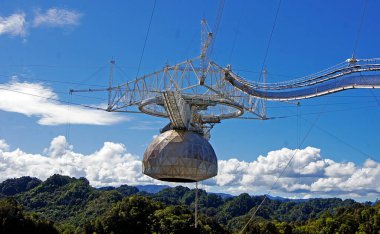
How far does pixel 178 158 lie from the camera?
30.2m

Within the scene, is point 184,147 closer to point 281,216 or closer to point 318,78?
point 318,78

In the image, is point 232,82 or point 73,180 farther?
point 73,180

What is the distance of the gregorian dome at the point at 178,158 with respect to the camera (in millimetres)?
30234

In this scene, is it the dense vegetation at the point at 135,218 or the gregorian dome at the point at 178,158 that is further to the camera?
the dense vegetation at the point at 135,218

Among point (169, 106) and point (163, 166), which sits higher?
point (169, 106)

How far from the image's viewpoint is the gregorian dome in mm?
30234

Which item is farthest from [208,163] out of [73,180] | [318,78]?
[73,180]

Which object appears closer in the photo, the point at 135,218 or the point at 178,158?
the point at 178,158

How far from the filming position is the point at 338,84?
23703 millimetres

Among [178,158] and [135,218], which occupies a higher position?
[178,158]

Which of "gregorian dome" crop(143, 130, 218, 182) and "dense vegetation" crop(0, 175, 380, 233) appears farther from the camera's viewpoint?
"dense vegetation" crop(0, 175, 380, 233)

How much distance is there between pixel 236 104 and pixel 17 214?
29249mm

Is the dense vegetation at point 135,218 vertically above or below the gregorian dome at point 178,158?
below

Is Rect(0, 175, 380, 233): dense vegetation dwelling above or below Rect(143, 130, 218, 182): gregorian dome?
A: below
